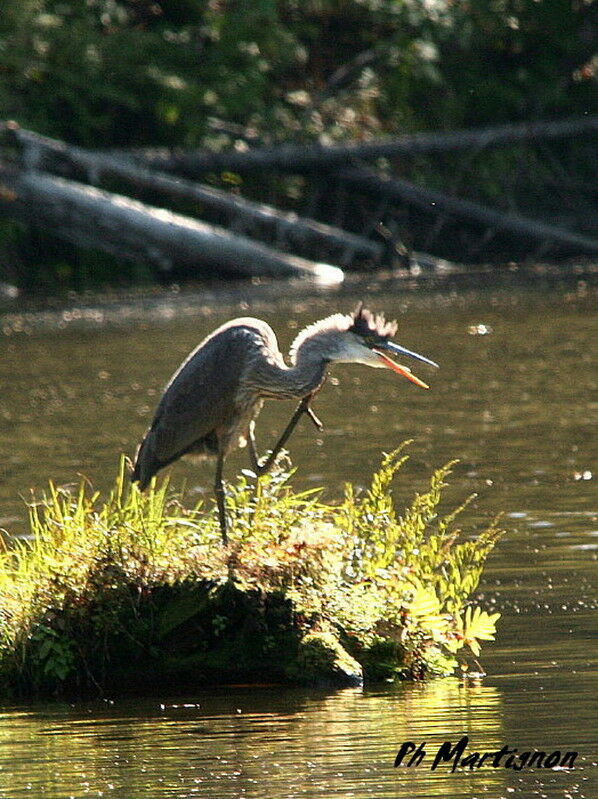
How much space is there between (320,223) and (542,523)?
19480mm

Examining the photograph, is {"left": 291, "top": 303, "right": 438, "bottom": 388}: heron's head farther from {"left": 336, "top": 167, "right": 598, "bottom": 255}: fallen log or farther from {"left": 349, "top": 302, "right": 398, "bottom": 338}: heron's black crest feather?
{"left": 336, "top": 167, "right": 598, "bottom": 255}: fallen log

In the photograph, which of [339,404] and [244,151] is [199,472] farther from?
[244,151]

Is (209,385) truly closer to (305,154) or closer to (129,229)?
(129,229)

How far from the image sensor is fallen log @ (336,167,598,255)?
1097 inches

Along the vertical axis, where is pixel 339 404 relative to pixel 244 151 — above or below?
below

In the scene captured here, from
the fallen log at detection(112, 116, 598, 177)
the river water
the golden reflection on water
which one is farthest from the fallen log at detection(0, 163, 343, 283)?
the golden reflection on water

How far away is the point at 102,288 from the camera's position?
2709cm

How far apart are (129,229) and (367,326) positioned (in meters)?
17.2

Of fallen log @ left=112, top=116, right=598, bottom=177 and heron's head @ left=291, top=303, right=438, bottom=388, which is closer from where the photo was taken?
heron's head @ left=291, top=303, right=438, bottom=388

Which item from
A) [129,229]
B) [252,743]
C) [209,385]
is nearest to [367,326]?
[209,385]

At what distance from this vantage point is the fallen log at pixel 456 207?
2788 cm

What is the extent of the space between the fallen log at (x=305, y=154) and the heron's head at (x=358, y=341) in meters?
19.4

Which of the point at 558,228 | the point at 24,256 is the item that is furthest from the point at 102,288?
the point at 558,228

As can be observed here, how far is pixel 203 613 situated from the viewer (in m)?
7.63
